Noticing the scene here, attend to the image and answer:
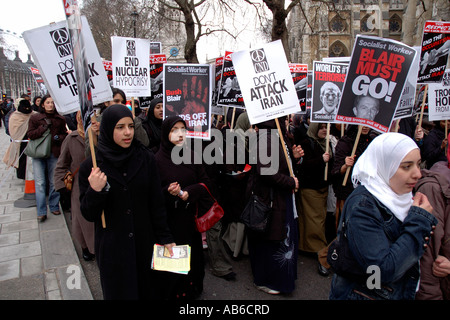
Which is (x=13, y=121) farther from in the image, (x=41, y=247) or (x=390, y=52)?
(x=390, y=52)

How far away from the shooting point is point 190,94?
4.37m

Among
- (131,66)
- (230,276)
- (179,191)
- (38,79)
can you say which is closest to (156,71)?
(131,66)

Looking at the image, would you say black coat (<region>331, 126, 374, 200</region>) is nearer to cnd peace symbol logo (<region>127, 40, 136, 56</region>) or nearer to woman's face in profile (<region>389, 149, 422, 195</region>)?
woman's face in profile (<region>389, 149, 422, 195</region>)

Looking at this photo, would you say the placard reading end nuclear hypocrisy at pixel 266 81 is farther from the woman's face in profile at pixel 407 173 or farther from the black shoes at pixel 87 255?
the black shoes at pixel 87 255

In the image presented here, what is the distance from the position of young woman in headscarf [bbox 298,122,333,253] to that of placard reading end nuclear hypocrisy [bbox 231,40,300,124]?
998 millimetres

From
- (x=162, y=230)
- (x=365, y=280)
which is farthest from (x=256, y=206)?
(x=365, y=280)

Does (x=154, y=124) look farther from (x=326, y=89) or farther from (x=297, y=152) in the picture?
(x=326, y=89)

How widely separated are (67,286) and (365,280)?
3146 millimetres

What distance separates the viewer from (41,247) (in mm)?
4625

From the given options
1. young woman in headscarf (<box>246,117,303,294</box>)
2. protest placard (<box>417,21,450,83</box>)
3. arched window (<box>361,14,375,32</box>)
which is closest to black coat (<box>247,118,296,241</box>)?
young woman in headscarf (<box>246,117,303,294</box>)

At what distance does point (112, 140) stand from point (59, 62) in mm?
1239

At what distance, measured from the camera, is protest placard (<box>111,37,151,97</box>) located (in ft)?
16.5

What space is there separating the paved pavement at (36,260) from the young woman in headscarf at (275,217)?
1.88m

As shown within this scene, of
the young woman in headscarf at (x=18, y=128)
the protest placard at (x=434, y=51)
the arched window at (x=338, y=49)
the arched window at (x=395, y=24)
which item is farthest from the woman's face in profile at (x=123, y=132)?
the arched window at (x=395, y=24)
